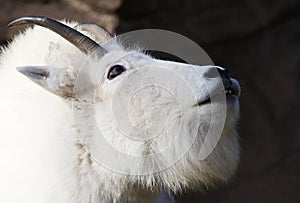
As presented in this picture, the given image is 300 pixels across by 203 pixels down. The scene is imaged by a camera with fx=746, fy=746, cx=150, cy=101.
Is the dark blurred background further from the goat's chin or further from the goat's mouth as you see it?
the goat's mouth

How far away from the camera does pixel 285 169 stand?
17.5 ft

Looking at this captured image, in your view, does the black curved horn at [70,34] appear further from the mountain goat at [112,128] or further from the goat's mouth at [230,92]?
the goat's mouth at [230,92]

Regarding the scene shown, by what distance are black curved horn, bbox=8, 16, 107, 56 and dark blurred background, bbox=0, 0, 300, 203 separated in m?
1.89

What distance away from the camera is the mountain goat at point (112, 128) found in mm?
3154

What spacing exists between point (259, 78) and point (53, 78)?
241 centimetres

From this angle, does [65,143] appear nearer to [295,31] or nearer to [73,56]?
[73,56]

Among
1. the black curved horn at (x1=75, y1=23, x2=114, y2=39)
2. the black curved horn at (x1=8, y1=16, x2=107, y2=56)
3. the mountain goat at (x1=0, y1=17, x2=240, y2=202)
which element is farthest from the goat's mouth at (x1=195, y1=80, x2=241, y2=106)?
the black curved horn at (x1=75, y1=23, x2=114, y2=39)

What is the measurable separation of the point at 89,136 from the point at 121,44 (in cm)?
58

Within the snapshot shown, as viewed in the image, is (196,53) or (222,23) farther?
(222,23)

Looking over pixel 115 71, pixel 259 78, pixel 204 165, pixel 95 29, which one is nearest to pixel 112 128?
pixel 115 71

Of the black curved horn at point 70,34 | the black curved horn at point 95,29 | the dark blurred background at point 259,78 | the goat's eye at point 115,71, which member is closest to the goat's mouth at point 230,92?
the goat's eye at point 115,71

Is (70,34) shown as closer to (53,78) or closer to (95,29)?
(53,78)

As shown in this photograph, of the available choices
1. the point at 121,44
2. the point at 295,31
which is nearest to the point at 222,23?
the point at 295,31

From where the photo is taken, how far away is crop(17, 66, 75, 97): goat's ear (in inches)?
128
